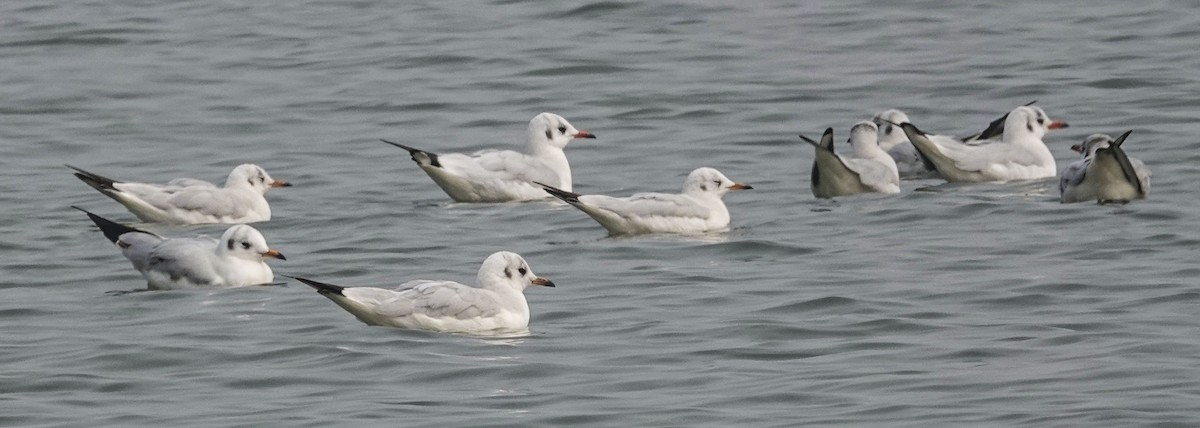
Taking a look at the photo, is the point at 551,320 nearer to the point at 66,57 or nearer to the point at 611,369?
the point at 611,369

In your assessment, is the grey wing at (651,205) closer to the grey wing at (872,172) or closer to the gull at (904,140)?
the grey wing at (872,172)

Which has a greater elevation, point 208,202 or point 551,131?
point 551,131

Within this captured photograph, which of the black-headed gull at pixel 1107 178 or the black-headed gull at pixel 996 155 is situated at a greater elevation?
the black-headed gull at pixel 1107 178

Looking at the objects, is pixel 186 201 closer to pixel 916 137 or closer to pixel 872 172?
pixel 872 172

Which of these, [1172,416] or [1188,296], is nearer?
[1172,416]

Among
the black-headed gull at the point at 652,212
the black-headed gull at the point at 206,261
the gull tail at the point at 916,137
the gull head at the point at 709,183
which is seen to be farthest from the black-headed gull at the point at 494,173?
the black-headed gull at the point at 206,261

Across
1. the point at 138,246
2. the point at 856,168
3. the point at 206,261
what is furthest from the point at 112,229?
the point at 856,168

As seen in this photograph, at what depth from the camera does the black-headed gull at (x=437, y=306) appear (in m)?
12.9

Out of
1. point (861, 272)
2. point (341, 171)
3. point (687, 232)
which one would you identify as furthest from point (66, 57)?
point (861, 272)

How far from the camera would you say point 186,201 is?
17.6 m

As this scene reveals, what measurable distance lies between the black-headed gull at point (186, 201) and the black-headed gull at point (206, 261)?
2512 mm

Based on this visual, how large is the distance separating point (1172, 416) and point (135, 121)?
47.3 ft

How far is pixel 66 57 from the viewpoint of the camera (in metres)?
26.9

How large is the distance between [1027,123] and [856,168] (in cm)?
185
